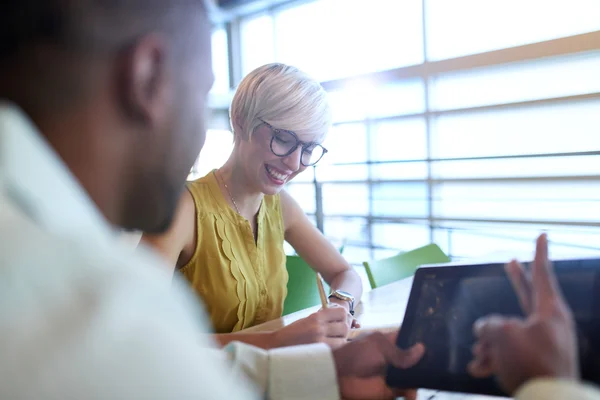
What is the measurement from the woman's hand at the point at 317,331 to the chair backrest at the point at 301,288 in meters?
0.65

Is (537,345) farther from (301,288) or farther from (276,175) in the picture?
(301,288)

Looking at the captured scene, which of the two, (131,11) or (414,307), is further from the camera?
(414,307)

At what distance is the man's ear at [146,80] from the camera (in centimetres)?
42

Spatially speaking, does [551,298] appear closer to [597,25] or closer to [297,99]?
[297,99]

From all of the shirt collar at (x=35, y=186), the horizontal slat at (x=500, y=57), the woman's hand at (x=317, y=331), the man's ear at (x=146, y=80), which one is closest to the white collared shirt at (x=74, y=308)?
the shirt collar at (x=35, y=186)

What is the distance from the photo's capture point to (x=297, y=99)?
1.33 meters

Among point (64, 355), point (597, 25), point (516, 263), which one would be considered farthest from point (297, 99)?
point (597, 25)

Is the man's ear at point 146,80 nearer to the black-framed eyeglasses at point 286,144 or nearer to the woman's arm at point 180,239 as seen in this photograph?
the woman's arm at point 180,239

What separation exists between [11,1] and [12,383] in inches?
13.0

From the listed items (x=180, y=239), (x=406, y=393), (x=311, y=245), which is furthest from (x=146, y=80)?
(x=311, y=245)

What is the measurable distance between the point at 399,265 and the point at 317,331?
84 centimetres

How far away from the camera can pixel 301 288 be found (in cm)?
171

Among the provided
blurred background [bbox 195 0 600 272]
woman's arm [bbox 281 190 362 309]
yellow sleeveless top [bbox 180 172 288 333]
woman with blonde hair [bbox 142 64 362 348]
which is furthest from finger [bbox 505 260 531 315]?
blurred background [bbox 195 0 600 272]

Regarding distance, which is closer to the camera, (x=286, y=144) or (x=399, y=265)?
(x=286, y=144)
